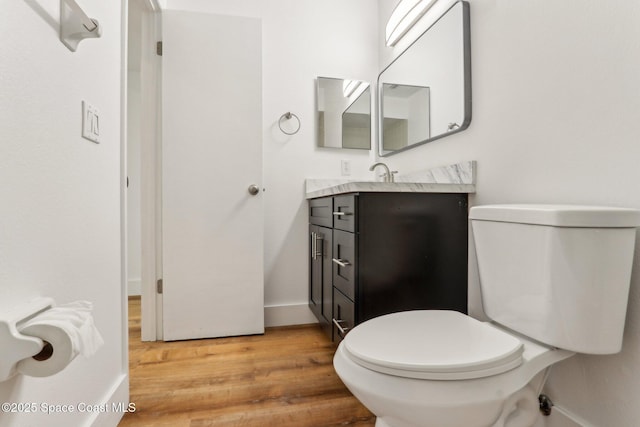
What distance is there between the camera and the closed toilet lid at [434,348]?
72cm

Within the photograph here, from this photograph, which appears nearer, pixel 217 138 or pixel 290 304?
pixel 217 138

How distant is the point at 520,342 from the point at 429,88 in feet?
4.29

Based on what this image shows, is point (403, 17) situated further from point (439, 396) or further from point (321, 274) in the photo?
point (439, 396)

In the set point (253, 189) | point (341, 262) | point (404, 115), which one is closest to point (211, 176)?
point (253, 189)

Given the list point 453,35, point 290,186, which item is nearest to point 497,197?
point 453,35

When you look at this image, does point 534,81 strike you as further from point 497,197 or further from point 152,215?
point 152,215

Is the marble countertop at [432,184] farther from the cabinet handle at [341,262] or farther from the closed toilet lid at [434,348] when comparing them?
the closed toilet lid at [434,348]

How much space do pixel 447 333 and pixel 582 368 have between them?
453mm

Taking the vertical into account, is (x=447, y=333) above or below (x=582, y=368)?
above

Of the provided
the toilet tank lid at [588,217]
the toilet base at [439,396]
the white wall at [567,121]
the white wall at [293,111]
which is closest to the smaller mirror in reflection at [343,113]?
the white wall at [293,111]

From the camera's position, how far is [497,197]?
127 cm

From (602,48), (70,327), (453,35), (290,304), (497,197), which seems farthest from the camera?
(290,304)

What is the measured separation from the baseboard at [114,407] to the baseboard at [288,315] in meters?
0.96

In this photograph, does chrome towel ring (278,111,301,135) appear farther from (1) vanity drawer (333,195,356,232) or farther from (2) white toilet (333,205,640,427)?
(2) white toilet (333,205,640,427)
